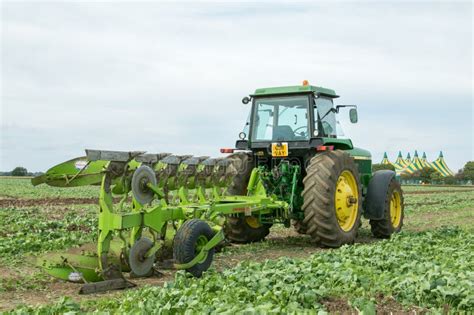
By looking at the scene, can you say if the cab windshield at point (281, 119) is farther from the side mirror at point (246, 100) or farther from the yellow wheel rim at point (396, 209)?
the yellow wheel rim at point (396, 209)

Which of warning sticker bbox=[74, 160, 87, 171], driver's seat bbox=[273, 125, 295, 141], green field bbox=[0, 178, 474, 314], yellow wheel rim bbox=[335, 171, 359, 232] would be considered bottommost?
green field bbox=[0, 178, 474, 314]

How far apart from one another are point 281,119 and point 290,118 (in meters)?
0.19

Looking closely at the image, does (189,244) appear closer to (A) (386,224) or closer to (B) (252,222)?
(B) (252,222)

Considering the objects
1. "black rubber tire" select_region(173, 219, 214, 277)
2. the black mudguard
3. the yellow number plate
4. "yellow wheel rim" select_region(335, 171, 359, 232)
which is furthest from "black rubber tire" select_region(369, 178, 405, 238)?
"black rubber tire" select_region(173, 219, 214, 277)

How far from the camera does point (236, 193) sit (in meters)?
11.7

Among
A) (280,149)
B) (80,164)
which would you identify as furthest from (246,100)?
(80,164)

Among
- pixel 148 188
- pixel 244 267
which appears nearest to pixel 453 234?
pixel 244 267

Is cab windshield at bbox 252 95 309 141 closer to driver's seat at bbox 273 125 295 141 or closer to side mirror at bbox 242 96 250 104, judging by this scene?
driver's seat at bbox 273 125 295 141

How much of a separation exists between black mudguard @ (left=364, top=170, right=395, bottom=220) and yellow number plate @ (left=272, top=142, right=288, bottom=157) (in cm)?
260

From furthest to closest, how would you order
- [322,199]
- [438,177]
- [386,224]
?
1. [438,177]
2. [386,224]
3. [322,199]

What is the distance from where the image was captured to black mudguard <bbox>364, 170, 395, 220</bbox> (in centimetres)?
1255

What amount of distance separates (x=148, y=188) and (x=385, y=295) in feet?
11.3

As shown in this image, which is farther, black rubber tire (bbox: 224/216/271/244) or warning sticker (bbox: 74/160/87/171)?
black rubber tire (bbox: 224/216/271/244)

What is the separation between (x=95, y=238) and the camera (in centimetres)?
1150
